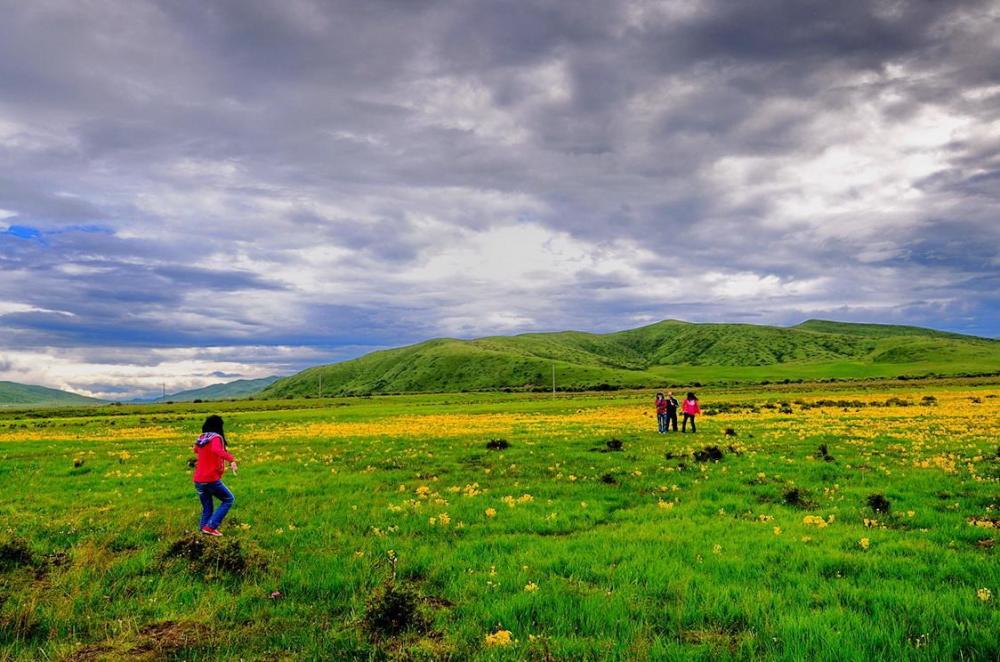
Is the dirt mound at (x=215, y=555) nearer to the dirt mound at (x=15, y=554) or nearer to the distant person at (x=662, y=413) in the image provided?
the dirt mound at (x=15, y=554)

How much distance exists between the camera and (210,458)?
1425cm

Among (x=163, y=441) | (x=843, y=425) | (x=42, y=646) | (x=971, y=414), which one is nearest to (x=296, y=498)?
(x=42, y=646)

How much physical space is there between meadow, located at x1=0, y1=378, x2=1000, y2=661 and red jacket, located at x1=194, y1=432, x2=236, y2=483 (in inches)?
66.4

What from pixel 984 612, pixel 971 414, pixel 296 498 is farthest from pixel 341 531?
pixel 971 414

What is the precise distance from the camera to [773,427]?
39.0 metres

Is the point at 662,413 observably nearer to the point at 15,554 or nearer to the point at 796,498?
the point at 796,498

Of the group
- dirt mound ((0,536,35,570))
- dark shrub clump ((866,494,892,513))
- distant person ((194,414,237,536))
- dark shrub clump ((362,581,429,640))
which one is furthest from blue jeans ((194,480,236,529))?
dark shrub clump ((866,494,892,513))

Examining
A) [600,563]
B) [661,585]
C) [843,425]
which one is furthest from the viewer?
[843,425]

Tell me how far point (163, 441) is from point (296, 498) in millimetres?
31196

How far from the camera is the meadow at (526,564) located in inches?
307

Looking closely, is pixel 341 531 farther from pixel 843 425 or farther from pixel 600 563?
pixel 843 425

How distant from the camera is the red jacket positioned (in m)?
14.1

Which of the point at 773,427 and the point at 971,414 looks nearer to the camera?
the point at 773,427

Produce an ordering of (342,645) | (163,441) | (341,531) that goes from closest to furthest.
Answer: (342,645) < (341,531) < (163,441)
